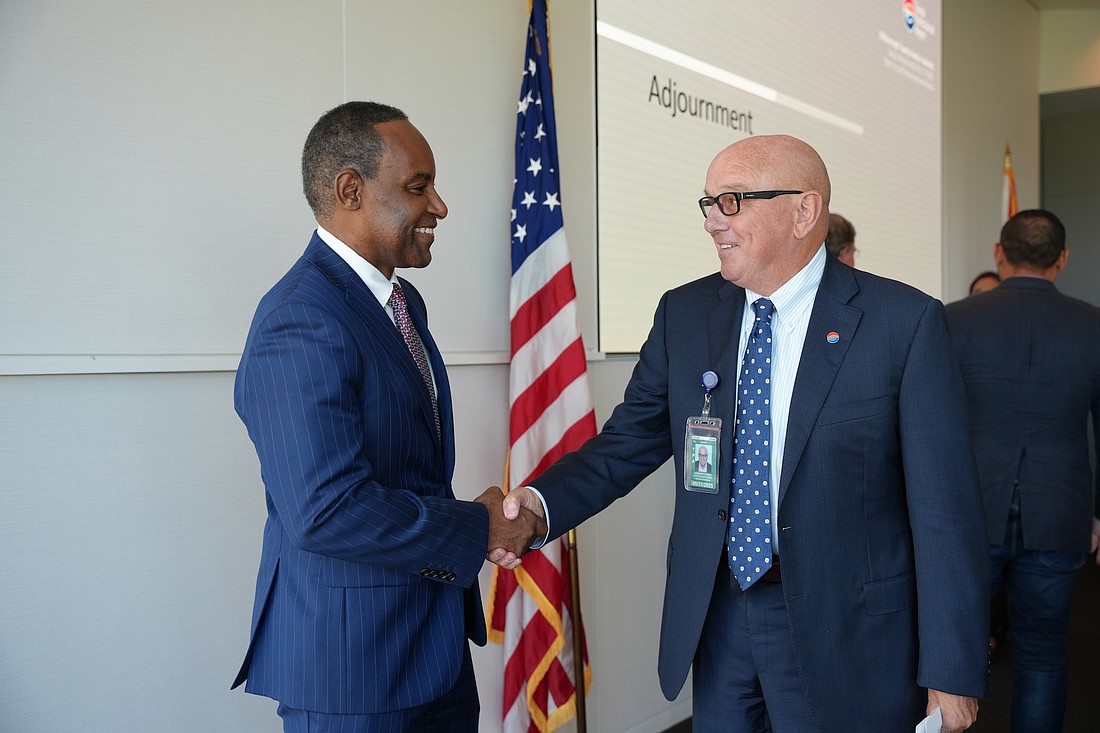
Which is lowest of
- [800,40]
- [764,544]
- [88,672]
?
[88,672]

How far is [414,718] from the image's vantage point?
171 cm

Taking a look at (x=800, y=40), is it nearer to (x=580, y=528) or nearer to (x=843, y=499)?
(x=580, y=528)

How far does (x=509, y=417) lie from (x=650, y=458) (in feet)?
2.88

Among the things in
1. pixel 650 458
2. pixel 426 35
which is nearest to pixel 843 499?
pixel 650 458

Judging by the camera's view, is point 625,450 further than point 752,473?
Yes

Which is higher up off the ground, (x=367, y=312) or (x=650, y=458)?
(x=367, y=312)

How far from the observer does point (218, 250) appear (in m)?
2.30

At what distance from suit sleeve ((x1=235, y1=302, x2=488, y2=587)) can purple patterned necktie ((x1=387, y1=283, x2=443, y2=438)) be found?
0.20 meters

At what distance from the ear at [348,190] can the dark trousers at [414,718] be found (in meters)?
0.93

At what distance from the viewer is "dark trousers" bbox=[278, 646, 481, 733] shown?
1.63 m

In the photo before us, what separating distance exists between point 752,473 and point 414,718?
0.83 m

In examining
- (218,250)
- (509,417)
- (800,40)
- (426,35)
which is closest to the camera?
(218,250)

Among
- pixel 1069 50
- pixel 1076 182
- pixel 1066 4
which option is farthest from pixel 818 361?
pixel 1076 182

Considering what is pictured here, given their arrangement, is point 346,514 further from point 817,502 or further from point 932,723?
point 932,723
